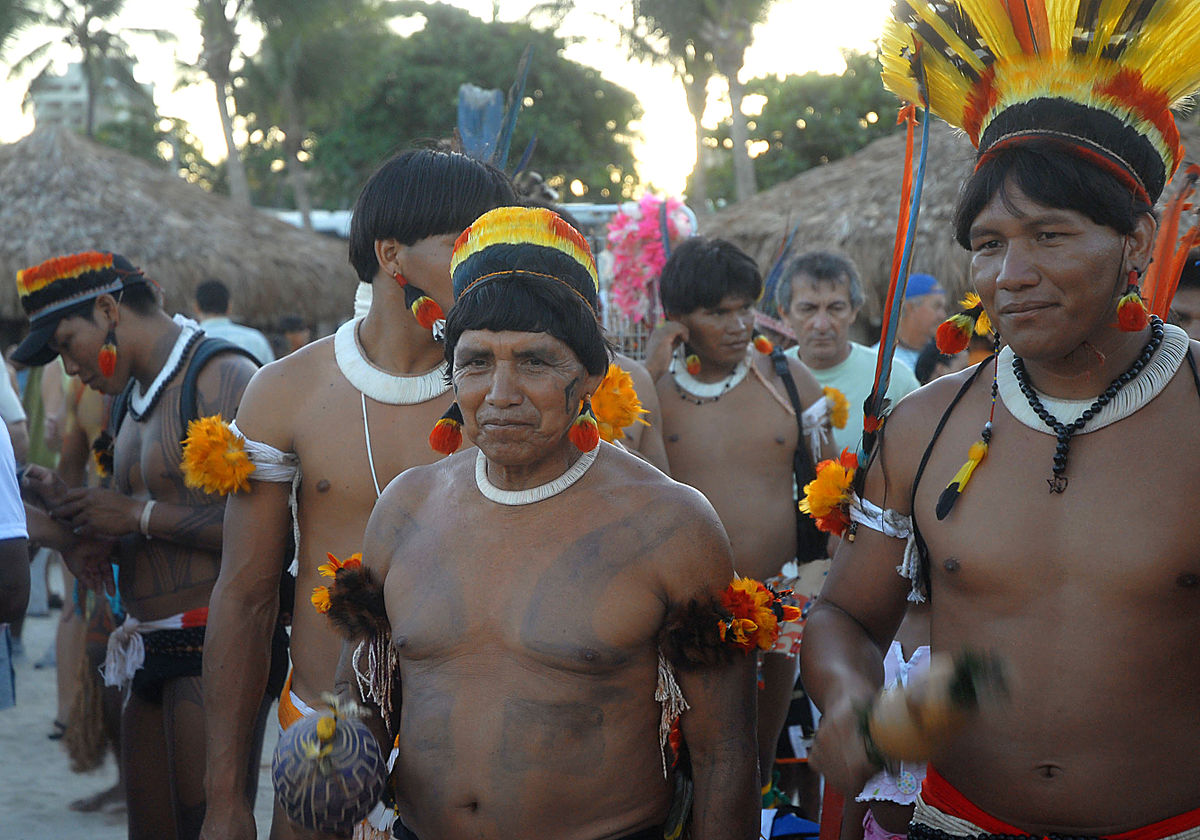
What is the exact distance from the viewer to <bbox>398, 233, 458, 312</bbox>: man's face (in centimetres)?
299

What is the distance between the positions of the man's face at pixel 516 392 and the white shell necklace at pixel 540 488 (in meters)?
0.07

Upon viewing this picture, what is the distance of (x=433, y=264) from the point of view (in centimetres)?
300

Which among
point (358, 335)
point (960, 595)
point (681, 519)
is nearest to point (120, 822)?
point (358, 335)

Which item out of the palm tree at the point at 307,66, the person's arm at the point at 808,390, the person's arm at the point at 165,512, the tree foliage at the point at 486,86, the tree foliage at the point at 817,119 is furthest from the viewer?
the tree foliage at the point at 486,86

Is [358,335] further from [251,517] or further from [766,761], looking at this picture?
[766,761]

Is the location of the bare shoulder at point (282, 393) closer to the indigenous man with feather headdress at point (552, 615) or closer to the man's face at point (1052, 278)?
the indigenous man with feather headdress at point (552, 615)

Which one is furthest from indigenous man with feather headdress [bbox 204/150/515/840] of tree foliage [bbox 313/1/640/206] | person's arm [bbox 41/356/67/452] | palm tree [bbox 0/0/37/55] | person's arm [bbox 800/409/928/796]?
palm tree [bbox 0/0/37/55]

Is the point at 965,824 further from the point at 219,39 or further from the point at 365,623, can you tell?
the point at 219,39

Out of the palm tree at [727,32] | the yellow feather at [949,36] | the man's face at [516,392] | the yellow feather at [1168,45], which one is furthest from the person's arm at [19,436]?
the palm tree at [727,32]

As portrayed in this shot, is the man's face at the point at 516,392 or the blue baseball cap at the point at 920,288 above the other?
the man's face at the point at 516,392

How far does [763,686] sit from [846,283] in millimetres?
2255

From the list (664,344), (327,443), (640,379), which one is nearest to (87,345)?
(327,443)

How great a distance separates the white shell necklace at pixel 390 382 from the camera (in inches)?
121

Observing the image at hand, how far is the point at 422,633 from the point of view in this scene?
238 centimetres
